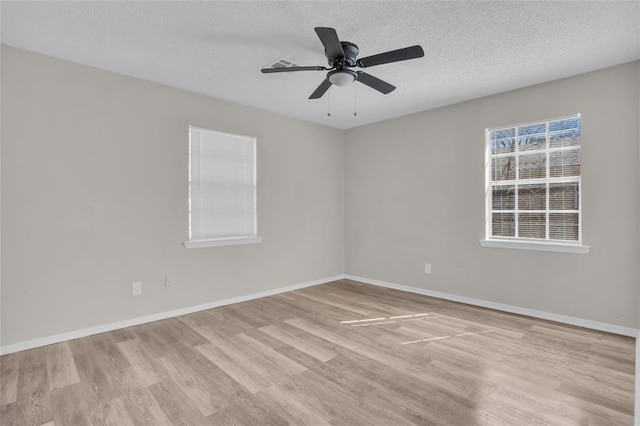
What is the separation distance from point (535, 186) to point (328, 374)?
3.14 metres

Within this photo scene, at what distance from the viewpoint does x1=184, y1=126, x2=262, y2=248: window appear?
383 centimetres

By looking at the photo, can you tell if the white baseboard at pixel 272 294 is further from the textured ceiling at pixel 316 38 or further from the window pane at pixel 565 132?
the textured ceiling at pixel 316 38

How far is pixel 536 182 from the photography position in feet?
11.9

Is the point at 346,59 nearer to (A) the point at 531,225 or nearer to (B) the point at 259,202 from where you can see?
(B) the point at 259,202

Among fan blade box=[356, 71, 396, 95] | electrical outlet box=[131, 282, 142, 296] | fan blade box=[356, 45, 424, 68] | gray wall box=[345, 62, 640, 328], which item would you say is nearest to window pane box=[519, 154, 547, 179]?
gray wall box=[345, 62, 640, 328]

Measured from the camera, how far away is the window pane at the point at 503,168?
12.5 feet

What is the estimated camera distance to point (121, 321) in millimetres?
3240

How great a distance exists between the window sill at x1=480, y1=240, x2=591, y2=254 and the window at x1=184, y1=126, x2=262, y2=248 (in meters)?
3.01

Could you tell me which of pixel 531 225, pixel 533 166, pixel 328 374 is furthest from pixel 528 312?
Result: pixel 328 374

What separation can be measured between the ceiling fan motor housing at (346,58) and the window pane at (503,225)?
2.75 metres

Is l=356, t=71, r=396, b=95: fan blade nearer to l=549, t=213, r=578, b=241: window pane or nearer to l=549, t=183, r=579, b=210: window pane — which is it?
l=549, t=183, r=579, b=210: window pane

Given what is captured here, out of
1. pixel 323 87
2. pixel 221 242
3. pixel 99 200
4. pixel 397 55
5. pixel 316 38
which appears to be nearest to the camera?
pixel 397 55

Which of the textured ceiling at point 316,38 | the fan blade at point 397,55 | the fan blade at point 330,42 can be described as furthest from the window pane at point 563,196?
the fan blade at point 330,42

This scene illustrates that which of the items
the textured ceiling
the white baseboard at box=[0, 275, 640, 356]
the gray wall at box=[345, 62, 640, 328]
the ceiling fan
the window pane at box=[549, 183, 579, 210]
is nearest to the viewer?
the ceiling fan
